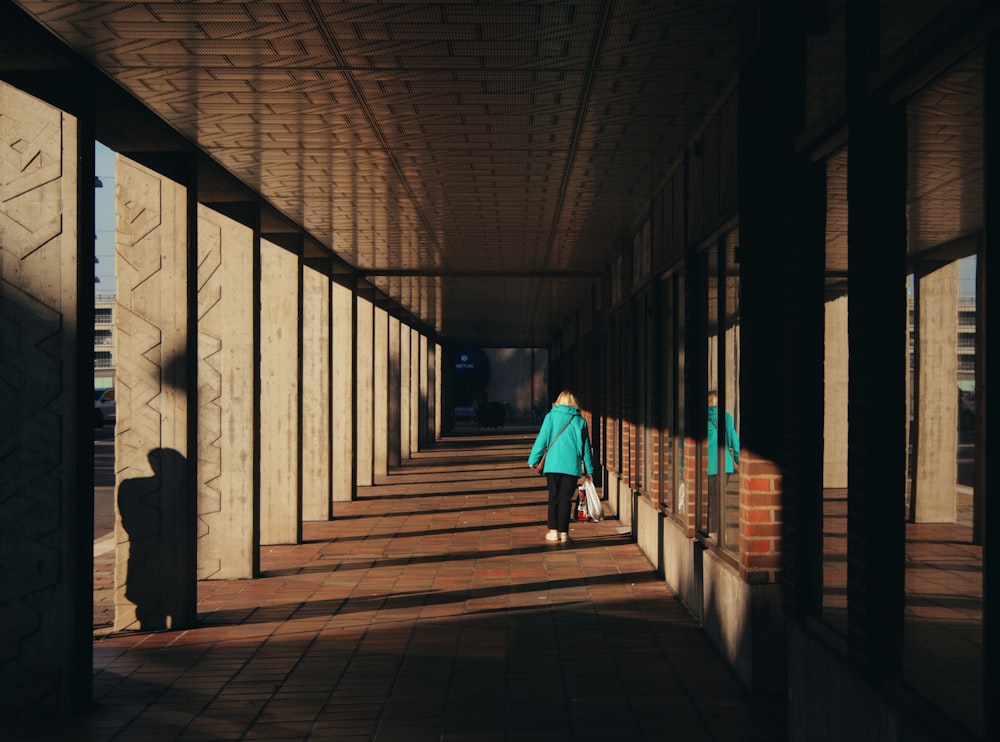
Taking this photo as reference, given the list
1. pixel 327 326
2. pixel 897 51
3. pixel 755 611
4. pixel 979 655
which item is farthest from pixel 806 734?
pixel 327 326

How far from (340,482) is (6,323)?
10825mm

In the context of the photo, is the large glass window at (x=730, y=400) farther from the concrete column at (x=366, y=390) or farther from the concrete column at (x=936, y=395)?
the concrete column at (x=366, y=390)

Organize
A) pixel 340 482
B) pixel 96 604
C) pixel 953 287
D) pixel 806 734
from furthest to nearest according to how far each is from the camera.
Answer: pixel 340 482 → pixel 96 604 → pixel 806 734 → pixel 953 287

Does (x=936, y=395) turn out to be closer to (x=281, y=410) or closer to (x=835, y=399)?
(x=835, y=399)

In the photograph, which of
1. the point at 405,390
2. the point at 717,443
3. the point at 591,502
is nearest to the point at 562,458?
the point at 591,502

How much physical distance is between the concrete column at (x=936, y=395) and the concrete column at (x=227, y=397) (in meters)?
5.94

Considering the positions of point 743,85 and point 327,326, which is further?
point 327,326

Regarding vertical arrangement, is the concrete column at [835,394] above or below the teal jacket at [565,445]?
above

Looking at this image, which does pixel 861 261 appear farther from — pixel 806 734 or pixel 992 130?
pixel 806 734

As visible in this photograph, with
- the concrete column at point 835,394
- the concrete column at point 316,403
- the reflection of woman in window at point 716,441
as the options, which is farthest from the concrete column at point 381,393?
the concrete column at point 835,394

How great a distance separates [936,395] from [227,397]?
6.18 metres

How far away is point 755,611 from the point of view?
231 inches

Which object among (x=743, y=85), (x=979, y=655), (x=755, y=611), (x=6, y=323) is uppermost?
(x=743, y=85)

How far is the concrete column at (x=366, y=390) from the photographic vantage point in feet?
62.0
